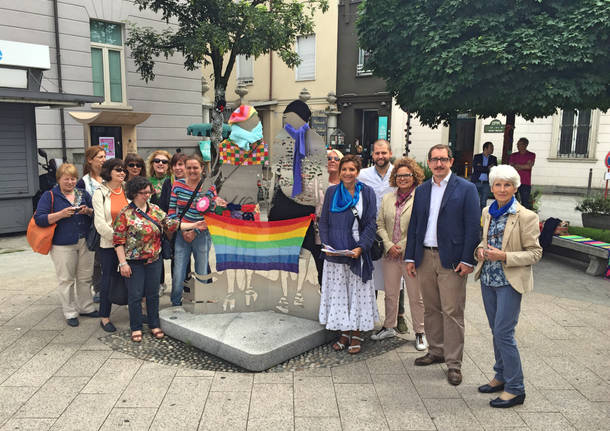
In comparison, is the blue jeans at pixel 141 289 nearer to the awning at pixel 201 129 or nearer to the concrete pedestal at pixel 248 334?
the concrete pedestal at pixel 248 334

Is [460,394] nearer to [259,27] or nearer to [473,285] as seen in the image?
[473,285]

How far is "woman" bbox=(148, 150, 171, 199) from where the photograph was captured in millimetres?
5746

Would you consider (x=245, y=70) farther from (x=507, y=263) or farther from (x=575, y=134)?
(x=507, y=263)

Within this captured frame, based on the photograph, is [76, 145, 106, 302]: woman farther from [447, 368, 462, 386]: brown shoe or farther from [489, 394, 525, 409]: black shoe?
[489, 394, 525, 409]: black shoe

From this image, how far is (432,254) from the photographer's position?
4105 millimetres

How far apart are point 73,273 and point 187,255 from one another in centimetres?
122

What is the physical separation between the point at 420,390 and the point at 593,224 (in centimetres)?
702

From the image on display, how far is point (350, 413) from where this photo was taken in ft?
11.6

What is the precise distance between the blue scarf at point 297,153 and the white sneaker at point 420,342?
191 cm

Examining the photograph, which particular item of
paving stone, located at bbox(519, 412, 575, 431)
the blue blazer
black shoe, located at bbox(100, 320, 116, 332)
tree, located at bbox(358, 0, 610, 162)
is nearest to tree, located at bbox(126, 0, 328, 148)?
tree, located at bbox(358, 0, 610, 162)

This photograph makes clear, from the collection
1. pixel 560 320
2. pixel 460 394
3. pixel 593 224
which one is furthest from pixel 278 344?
pixel 593 224

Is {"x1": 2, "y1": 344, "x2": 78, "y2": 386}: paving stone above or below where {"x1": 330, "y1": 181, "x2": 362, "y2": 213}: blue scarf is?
below

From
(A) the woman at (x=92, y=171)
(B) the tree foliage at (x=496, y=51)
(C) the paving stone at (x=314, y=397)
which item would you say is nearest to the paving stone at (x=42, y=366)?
(A) the woman at (x=92, y=171)

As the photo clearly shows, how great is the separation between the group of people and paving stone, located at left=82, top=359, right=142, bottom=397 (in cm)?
182
